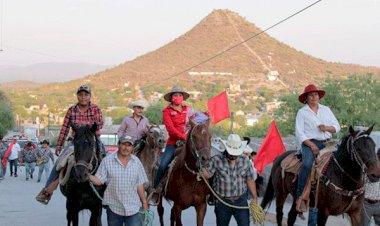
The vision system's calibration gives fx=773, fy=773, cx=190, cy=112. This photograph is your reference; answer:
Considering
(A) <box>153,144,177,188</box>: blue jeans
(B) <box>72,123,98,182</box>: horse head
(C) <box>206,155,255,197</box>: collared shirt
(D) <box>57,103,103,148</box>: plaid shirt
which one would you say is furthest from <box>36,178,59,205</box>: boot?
(C) <box>206,155,255,197</box>: collared shirt

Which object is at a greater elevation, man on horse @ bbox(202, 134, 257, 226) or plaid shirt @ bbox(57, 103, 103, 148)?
plaid shirt @ bbox(57, 103, 103, 148)

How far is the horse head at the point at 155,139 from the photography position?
45.8ft

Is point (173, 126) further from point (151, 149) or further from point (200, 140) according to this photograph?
point (200, 140)

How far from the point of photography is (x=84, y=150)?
10789 mm

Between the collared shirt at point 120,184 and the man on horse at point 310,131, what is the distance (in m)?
3.84

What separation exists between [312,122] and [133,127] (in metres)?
3.64

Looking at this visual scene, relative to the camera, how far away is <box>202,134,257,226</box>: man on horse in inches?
412

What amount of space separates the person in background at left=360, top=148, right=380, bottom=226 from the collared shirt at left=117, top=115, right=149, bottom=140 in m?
4.27

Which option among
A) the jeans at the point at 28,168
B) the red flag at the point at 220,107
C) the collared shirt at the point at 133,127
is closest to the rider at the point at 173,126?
the collared shirt at the point at 133,127

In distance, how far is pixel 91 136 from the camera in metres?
11.1

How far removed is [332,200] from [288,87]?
6270 inches

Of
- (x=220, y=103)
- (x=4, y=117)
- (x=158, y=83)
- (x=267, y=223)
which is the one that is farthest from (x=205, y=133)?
(x=158, y=83)

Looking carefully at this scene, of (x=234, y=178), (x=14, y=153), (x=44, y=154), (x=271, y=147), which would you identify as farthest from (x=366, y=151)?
(x=14, y=153)

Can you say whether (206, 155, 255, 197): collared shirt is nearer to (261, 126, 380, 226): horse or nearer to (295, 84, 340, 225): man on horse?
(261, 126, 380, 226): horse
